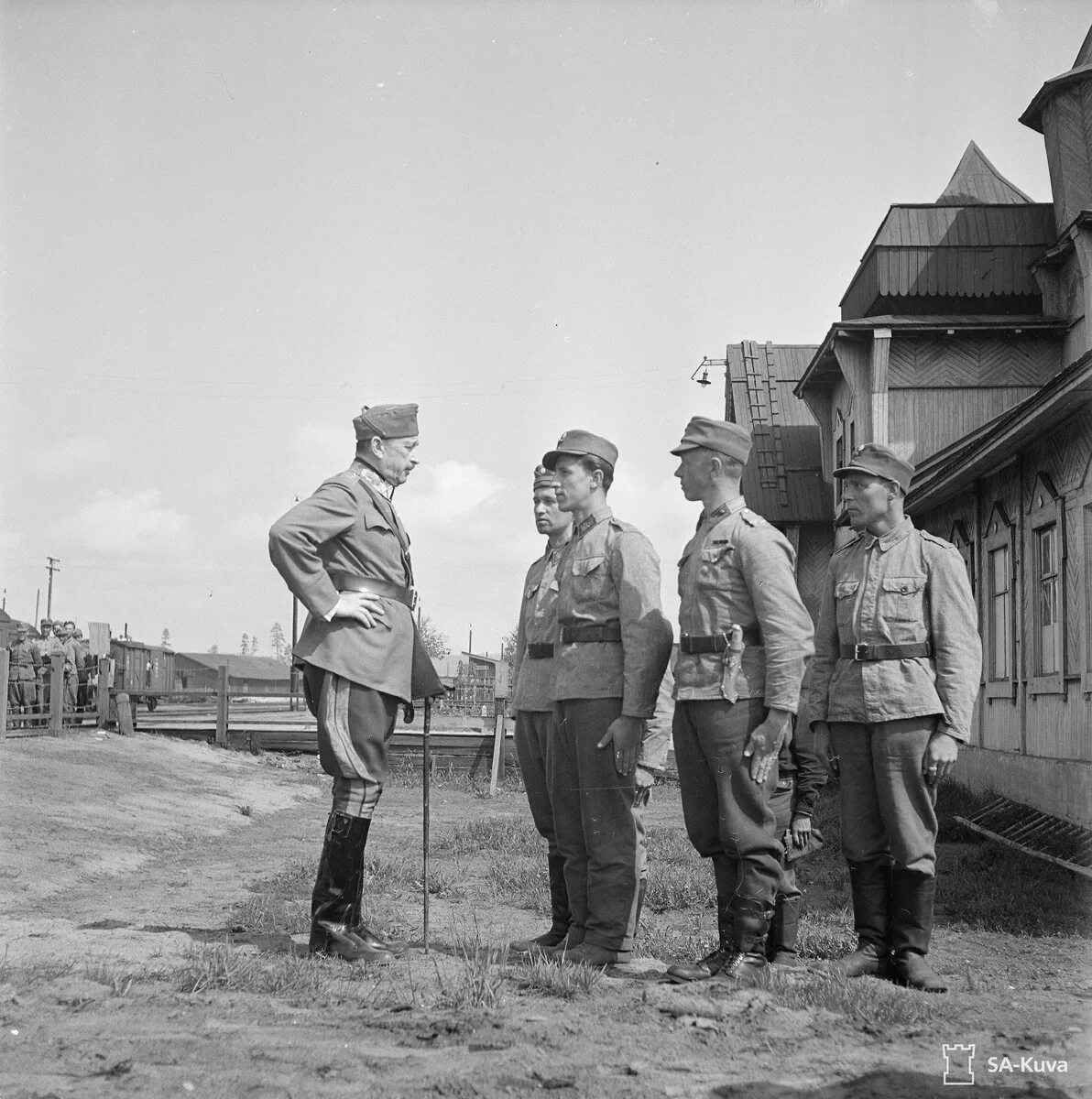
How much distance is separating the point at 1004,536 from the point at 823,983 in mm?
9863

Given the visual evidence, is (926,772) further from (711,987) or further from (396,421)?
(396,421)

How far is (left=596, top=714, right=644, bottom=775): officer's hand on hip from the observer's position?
4.96 meters

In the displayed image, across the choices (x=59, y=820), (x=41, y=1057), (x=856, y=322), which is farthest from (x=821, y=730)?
(x=856, y=322)

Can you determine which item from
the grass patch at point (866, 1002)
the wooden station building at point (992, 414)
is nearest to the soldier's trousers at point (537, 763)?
the grass patch at point (866, 1002)

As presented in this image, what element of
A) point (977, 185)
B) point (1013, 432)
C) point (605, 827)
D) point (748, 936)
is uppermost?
point (977, 185)

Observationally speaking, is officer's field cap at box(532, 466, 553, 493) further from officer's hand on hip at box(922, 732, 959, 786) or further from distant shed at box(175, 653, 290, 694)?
distant shed at box(175, 653, 290, 694)

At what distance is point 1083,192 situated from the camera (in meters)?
17.6

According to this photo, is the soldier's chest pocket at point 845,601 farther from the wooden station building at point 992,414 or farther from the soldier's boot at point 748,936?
the wooden station building at point 992,414

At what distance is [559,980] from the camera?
450 centimetres

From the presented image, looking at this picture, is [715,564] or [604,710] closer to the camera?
[715,564]

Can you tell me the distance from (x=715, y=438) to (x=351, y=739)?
6.23ft

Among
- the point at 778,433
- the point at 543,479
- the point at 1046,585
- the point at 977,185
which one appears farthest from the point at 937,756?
the point at 778,433

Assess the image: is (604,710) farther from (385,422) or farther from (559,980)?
(385,422)

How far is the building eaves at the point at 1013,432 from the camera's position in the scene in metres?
9.06
